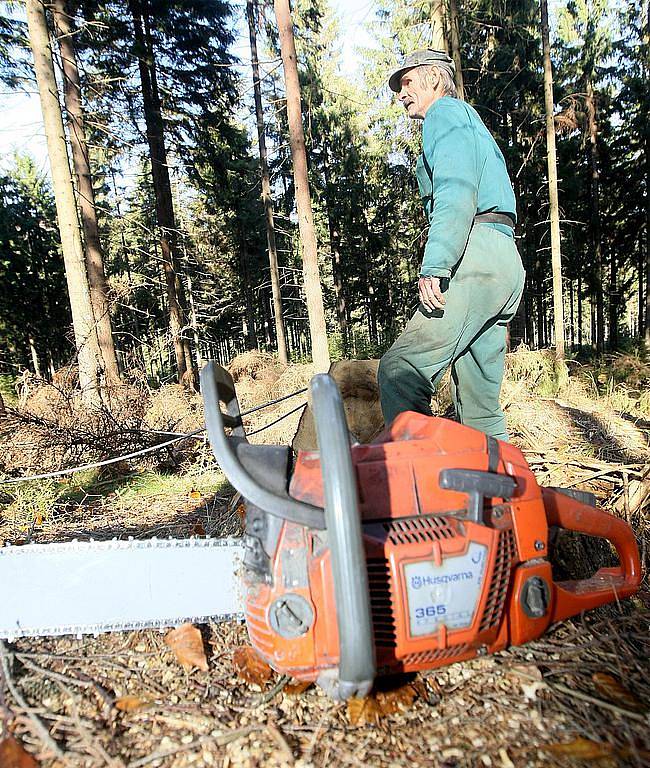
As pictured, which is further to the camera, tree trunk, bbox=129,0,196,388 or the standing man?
tree trunk, bbox=129,0,196,388

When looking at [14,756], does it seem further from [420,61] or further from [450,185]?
[420,61]

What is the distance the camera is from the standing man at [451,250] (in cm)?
159

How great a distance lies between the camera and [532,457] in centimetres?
243

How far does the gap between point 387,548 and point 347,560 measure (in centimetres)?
16

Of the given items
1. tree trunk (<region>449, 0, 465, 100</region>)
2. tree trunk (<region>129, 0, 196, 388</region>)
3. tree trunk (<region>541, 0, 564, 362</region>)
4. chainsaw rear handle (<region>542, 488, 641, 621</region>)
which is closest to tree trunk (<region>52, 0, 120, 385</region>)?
tree trunk (<region>129, 0, 196, 388</region>)

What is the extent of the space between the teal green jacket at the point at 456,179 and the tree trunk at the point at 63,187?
4.63 m

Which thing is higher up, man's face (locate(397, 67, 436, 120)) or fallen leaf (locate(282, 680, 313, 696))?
man's face (locate(397, 67, 436, 120))

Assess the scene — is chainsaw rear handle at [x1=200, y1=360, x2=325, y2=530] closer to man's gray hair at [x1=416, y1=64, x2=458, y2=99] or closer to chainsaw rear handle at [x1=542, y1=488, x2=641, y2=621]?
chainsaw rear handle at [x1=542, y1=488, x2=641, y2=621]

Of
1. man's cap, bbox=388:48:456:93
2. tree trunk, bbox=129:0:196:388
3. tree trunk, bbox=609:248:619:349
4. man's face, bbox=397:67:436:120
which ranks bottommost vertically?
tree trunk, bbox=609:248:619:349

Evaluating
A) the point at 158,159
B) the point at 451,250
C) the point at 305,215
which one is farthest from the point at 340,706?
the point at 158,159

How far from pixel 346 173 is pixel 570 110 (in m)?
10.1

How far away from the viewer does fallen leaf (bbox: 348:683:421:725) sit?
3.48 feet

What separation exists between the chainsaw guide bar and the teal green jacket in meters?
1.12

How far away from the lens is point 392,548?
97cm
